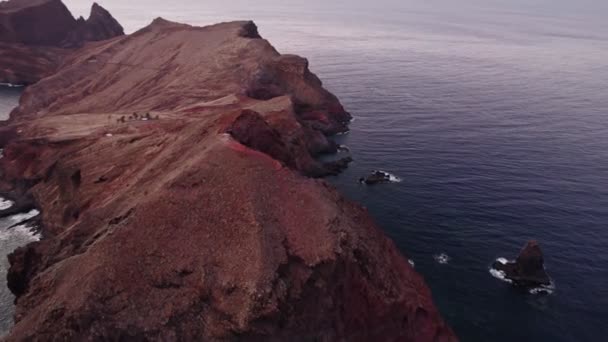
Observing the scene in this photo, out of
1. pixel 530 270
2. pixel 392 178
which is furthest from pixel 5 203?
pixel 530 270

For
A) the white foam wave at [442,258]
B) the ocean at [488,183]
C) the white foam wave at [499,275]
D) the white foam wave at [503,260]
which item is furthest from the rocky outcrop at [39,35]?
the white foam wave at [499,275]

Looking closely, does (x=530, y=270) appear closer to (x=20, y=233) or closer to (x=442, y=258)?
(x=442, y=258)

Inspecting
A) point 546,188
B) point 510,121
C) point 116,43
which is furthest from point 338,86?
point 546,188

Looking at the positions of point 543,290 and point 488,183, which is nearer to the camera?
point 543,290

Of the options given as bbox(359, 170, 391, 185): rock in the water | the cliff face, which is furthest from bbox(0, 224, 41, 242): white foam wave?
bbox(359, 170, 391, 185): rock in the water

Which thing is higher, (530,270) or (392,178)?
(530,270)

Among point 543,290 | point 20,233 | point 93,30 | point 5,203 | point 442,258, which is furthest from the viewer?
point 93,30

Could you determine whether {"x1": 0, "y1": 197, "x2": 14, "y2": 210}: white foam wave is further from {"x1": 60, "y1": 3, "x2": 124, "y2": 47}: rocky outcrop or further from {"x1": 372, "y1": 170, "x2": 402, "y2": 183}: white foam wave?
{"x1": 60, "y1": 3, "x2": 124, "y2": 47}: rocky outcrop
